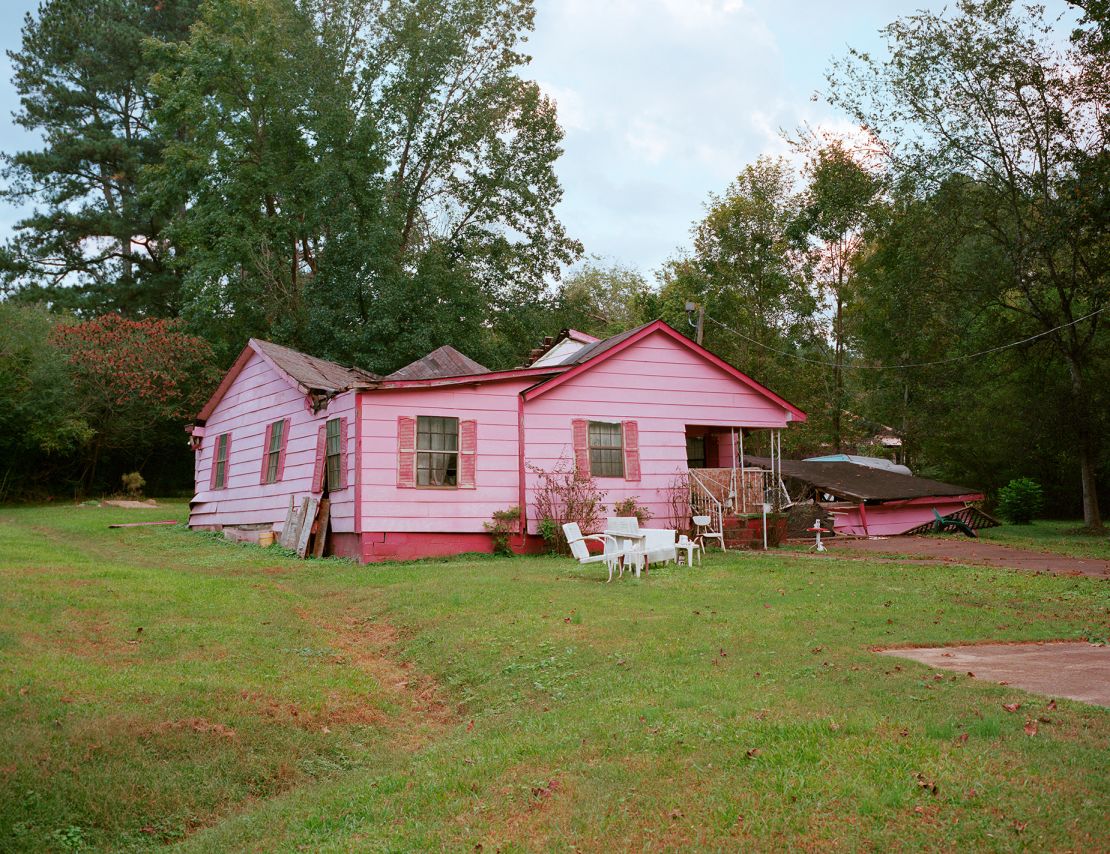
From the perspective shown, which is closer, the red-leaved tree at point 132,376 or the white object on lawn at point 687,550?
the white object on lawn at point 687,550

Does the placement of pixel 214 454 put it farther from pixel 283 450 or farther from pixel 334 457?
pixel 334 457

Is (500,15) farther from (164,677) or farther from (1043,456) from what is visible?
(164,677)

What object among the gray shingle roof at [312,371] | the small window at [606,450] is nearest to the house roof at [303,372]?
the gray shingle roof at [312,371]

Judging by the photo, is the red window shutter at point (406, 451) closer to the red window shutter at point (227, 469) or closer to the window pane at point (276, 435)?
the window pane at point (276, 435)

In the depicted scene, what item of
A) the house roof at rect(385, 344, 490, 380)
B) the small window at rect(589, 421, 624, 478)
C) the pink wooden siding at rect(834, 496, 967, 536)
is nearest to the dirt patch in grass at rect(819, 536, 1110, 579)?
the pink wooden siding at rect(834, 496, 967, 536)

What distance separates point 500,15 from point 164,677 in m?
35.6

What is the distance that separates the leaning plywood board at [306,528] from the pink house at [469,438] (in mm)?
403

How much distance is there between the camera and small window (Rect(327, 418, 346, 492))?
1802cm

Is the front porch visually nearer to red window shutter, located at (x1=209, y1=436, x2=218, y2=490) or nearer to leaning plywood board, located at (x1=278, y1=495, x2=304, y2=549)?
leaning plywood board, located at (x1=278, y1=495, x2=304, y2=549)

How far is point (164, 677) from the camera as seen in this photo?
7395 mm

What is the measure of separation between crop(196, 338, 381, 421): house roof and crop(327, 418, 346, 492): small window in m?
0.74

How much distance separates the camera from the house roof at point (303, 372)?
18959 millimetres

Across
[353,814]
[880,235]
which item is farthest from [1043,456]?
[353,814]

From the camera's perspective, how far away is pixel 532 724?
20.7ft
